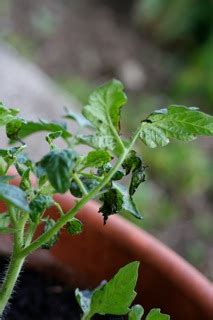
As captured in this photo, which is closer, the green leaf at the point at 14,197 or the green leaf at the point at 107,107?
the green leaf at the point at 14,197

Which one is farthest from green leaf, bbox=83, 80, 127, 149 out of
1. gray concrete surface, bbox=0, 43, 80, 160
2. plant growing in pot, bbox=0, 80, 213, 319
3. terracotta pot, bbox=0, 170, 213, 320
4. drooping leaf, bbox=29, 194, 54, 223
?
gray concrete surface, bbox=0, 43, 80, 160

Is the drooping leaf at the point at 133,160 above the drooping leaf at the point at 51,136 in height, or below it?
above

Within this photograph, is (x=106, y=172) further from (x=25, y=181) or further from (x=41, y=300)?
(x=41, y=300)

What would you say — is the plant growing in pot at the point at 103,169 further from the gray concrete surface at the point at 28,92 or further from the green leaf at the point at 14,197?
the gray concrete surface at the point at 28,92

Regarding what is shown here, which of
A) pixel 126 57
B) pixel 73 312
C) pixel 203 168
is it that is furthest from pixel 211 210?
pixel 73 312

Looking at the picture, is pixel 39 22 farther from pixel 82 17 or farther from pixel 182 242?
pixel 182 242

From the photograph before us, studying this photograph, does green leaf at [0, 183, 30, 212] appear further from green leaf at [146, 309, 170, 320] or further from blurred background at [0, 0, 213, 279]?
blurred background at [0, 0, 213, 279]

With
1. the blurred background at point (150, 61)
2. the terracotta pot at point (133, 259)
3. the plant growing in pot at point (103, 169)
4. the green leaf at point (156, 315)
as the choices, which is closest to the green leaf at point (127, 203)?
the plant growing in pot at point (103, 169)
